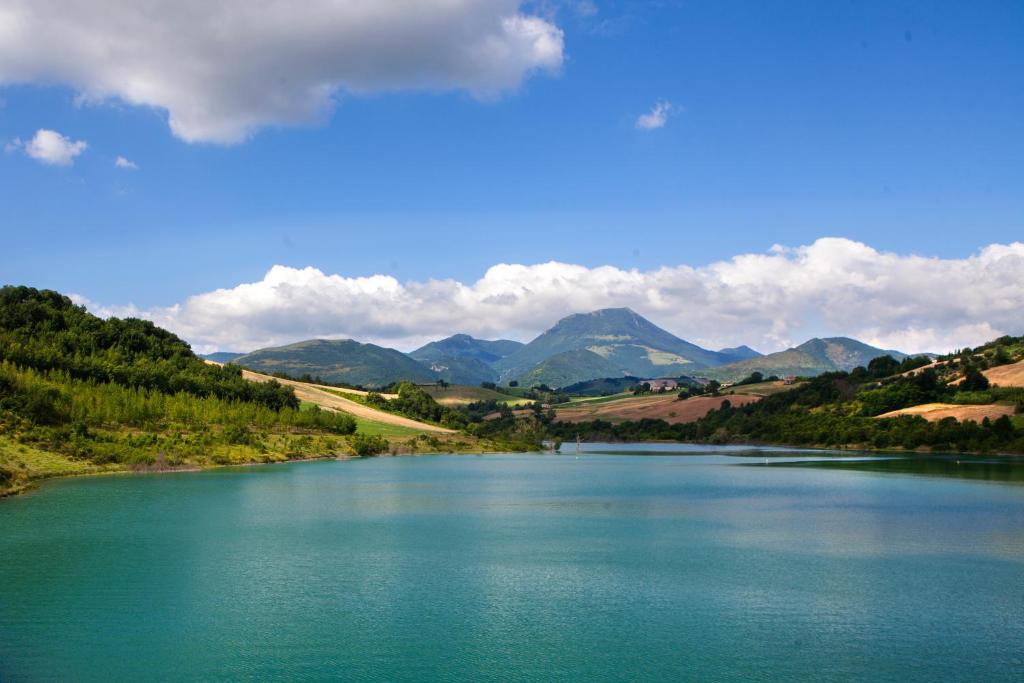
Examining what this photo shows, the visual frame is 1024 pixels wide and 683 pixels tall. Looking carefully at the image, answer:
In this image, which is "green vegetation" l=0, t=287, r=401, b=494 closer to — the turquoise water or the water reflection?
the turquoise water

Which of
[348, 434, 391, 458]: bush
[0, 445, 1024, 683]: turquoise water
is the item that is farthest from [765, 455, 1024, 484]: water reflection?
[348, 434, 391, 458]: bush

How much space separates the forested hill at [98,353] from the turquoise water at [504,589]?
254 feet

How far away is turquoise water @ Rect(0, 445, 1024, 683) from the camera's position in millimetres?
31578

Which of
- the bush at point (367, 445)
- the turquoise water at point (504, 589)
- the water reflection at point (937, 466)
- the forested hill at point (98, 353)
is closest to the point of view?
the turquoise water at point (504, 589)

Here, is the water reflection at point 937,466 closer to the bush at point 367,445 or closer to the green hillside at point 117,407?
the bush at point 367,445

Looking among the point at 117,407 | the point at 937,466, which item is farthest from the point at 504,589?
the point at 937,466

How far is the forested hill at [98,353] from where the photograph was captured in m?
154

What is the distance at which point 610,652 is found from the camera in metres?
33.0

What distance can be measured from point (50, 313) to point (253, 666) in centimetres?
17562

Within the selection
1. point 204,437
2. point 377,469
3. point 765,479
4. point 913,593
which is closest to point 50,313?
point 204,437

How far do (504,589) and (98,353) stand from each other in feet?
520

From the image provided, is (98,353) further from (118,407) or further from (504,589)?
(504,589)

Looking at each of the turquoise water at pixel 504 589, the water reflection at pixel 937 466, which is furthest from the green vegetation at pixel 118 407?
the water reflection at pixel 937 466

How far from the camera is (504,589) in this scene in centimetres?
4347
